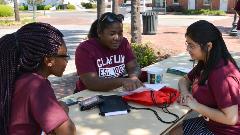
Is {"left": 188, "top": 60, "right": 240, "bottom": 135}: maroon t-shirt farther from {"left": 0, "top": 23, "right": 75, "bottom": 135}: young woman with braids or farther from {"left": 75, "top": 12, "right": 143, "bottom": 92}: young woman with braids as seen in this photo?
{"left": 0, "top": 23, "right": 75, "bottom": 135}: young woman with braids

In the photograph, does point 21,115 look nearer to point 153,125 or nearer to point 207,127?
point 153,125

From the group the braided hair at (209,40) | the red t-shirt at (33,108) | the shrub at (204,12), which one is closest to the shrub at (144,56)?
the braided hair at (209,40)

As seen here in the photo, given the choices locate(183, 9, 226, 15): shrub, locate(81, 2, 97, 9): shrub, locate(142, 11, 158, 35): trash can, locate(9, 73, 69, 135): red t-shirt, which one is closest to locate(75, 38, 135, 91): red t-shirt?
locate(9, 73, 69, 135): red t-shirt

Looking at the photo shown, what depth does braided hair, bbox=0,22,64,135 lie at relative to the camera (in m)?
1.87

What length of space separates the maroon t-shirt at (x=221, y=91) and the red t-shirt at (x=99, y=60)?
41.6 inches

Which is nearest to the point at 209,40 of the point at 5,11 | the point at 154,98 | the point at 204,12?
the point at 154,98

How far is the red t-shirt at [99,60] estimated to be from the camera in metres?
3.49

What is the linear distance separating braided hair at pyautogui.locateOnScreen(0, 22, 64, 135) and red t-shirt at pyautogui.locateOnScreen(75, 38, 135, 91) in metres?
1.53

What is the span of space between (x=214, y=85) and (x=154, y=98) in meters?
0.55

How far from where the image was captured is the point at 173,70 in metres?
4.07

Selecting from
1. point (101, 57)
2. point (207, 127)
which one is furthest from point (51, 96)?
point (101, 57)

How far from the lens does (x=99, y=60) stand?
3574 mm

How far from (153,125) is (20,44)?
1.12 meters

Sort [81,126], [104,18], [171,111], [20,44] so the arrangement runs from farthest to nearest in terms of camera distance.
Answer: [104,18]
[171,111]
[81,126]
[20,44]
